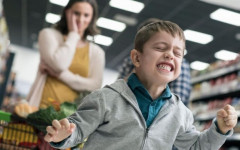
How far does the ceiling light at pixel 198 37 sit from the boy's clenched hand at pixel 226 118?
1027 centimetres

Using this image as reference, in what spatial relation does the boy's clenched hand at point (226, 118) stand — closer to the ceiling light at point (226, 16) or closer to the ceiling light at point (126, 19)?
the ceiling light at point (226, 16)

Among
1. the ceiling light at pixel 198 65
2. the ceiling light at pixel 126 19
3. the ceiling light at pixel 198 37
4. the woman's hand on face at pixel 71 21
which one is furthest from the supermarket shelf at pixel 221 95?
the ceiling light at pixel 198 65

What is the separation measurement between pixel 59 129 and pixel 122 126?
286 mm

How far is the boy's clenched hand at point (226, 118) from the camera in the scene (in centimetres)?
146

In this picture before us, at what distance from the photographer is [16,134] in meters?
2.05

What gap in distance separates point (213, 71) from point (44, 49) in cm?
625

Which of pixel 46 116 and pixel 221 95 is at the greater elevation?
pixel 46 116

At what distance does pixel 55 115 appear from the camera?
1.87 m

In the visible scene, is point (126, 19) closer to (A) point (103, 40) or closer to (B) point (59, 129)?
(A) point (103, 40)

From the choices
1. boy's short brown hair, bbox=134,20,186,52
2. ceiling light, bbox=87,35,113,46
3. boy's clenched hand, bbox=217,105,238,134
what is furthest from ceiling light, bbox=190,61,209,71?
boy's clenched hand, bbox=217,105,238,134

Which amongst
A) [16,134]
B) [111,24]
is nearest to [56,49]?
[16,134]

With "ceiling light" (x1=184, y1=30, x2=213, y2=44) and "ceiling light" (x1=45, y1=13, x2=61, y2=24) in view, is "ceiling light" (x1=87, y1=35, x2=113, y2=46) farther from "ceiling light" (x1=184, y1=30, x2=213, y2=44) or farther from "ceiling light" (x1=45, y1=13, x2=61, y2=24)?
"ceiling light" (x1=184, y1=30, x2=213, y2=44)

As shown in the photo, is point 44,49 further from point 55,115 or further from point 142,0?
point 142,0

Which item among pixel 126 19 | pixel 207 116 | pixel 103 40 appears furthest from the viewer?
pixel 103 40
